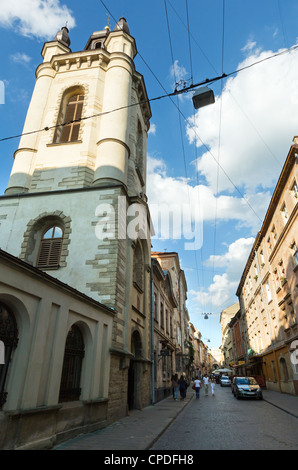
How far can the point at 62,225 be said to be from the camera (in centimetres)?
1323

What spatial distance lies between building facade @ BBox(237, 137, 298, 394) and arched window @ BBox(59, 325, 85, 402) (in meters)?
15.6

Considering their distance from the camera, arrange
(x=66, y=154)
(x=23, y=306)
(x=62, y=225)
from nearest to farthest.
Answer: (x=23, y=306) → (x=62, y=225) → (x=66, y=154)

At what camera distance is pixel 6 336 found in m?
6.02

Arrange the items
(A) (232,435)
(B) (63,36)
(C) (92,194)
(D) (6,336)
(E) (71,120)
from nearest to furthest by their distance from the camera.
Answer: (D) (6,336) < (A) (232,435) < (C) (92,194) < (E) (71,120) < (B) (63,36)

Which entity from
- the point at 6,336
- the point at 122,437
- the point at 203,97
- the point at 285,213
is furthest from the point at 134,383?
the point at 285,213

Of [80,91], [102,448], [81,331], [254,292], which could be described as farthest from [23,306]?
[254,292]

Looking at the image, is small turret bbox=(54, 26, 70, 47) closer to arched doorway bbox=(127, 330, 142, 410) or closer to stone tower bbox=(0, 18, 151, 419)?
stone tower bbox=(0, 18, 151, 419)

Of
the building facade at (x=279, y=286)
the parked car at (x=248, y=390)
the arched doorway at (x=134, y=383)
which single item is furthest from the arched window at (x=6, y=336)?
the parked car at (x=248, y=390)

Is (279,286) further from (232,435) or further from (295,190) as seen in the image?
(232,435)

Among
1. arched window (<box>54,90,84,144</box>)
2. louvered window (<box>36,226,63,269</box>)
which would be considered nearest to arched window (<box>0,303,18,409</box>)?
louvered window (<box>36,226,63,269</box>)

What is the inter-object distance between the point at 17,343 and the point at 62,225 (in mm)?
7685

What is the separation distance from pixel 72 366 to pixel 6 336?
290cm

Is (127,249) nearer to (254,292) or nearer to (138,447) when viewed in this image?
(138,447)

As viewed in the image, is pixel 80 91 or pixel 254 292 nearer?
pixel 80 91
